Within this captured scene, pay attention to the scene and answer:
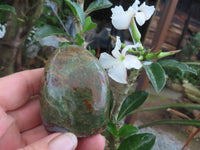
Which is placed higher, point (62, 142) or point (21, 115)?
point (62, 142)

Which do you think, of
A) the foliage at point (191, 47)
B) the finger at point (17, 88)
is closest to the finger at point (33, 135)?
the finger at point (17, 88)

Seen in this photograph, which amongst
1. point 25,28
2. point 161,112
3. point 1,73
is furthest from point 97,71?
point 161,112

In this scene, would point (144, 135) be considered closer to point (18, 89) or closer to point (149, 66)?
point (149, 66)

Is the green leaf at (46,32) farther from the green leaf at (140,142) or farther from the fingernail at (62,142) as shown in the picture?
the green leaf at (140,142)

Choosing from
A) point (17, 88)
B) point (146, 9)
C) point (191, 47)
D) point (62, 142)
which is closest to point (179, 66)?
point (146, 9)

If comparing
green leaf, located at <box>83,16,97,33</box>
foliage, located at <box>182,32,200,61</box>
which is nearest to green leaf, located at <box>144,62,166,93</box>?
green leaf, located at <box>83,16,97,33</box>

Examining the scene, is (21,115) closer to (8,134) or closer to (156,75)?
(8,134)
